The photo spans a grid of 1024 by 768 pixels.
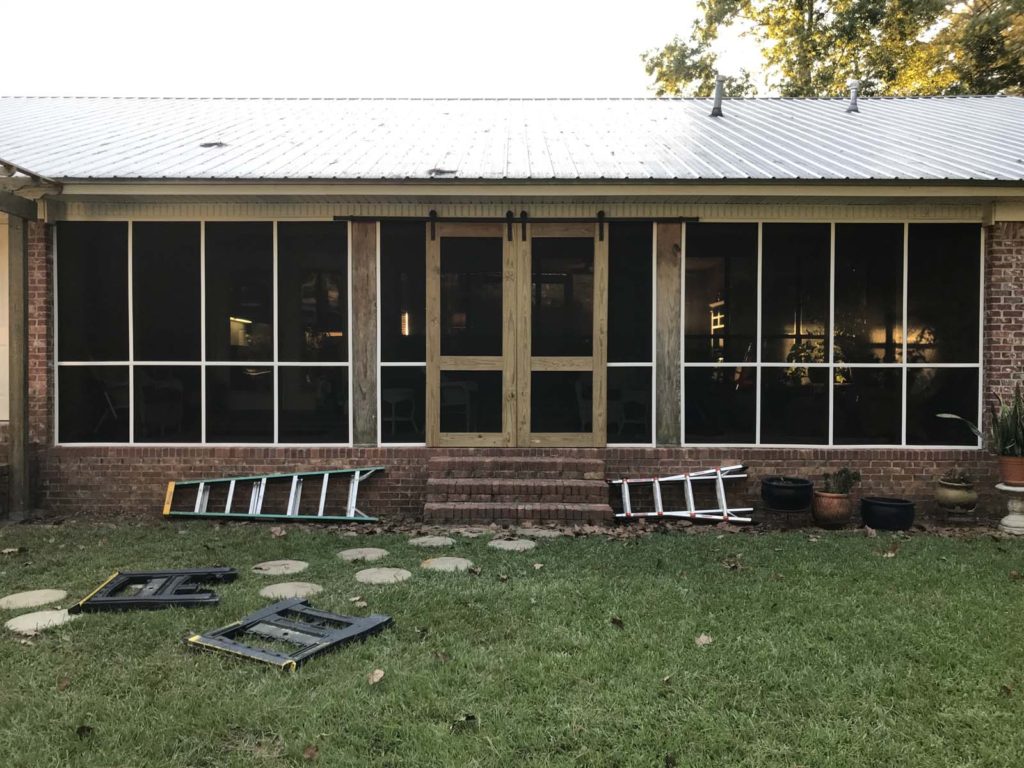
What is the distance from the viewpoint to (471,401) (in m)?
7.93

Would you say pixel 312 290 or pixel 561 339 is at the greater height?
pixel 312 290

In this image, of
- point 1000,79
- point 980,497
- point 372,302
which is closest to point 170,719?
point 372,302

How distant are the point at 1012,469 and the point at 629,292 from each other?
407 centimetres

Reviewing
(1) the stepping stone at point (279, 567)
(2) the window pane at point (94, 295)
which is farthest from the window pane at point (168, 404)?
(1) the stepping stone at point (279, 567)

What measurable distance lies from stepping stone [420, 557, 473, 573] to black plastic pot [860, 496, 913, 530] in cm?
412

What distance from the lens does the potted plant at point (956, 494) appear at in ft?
24.1

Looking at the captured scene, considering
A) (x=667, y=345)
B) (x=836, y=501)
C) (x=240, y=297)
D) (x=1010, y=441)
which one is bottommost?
(x=836, y=501)

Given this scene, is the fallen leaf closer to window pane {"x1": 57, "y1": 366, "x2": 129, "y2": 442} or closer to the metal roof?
the metal roof

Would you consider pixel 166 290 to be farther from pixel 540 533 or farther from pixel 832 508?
pixel 832 508

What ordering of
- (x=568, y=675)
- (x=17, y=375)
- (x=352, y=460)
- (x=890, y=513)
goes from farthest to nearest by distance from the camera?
(x=352, y=460) → (x=17, y=375) → (x=890, y=513) → (x=568, y=675)

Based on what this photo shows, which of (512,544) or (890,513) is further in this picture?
(890,513)

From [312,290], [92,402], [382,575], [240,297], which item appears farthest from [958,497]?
[92,402]

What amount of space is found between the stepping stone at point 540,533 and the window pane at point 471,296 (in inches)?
77.0

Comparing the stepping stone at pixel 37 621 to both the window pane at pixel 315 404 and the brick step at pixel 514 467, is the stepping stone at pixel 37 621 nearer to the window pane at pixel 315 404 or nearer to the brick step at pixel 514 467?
the window pane at pixel 315 404
